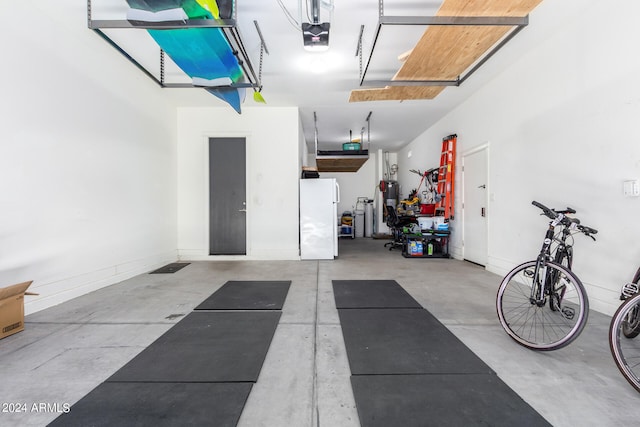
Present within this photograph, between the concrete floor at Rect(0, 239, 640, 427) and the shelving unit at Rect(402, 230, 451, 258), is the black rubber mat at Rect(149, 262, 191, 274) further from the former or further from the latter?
the shelving unit at Rect(402, 230, 451, 258)

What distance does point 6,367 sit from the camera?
166 cm

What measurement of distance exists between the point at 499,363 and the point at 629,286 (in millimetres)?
915

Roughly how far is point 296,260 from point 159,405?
382cm

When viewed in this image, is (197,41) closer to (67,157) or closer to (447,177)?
(67,157)

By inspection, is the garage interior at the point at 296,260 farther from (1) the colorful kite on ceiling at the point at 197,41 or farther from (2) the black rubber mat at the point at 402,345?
(1) the colorful kite on ceiling at the point at 197,41

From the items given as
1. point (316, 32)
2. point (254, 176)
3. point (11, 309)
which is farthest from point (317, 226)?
point (11, 309)

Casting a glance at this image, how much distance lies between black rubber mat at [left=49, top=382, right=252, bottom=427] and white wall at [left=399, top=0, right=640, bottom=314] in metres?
3.29

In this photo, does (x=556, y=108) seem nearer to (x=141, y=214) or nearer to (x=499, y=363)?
(x=499, y=363)

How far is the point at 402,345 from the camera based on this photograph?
1.91 m

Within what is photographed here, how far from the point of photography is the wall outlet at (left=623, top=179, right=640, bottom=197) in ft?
7.25

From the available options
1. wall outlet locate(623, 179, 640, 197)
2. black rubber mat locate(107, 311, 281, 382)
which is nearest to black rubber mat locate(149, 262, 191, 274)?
black rubber mat locate(107, 311, 281, 382)

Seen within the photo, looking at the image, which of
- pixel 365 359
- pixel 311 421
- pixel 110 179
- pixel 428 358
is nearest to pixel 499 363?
pixel 428 358

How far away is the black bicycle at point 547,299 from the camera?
5.69ft

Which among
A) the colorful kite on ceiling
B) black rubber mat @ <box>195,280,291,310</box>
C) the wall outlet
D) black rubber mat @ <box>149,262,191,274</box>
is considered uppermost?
the colorful kite on ceiling
